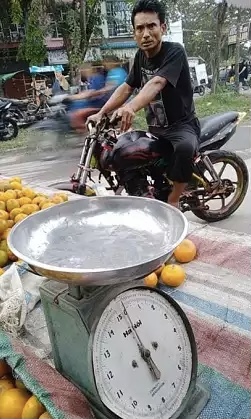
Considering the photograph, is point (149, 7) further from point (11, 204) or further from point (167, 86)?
point (11, 204)

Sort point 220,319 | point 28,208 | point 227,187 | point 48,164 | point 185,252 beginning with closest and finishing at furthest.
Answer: point 220,319
point 185,252
point 28,208
point 227,187
point 48,164

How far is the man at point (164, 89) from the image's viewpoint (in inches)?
79.0

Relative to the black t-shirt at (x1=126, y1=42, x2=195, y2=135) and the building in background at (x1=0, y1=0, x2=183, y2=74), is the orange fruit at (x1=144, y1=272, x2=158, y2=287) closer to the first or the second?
the black t-shirt at (x1=126, y1=42, x2=195, y2=135)

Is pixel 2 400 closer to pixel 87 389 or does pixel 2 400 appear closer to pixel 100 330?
pixel 87 389

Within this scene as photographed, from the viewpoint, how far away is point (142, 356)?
40.0 inches

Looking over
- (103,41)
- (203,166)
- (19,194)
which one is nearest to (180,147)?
(203,166)

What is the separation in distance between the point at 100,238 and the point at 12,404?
58 cm

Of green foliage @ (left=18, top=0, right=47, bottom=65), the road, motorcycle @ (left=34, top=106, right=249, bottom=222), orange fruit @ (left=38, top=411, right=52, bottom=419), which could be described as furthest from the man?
green foliage @ (left=18, top=0, right=47, bottom=65)

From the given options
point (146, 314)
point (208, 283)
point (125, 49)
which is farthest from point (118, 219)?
point (125, 49)

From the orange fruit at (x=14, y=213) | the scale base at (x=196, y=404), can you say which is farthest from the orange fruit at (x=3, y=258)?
the scale base at (x=196, y=404)

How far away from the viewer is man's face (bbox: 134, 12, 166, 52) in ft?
6.56

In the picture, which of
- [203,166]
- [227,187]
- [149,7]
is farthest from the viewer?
[227,187]

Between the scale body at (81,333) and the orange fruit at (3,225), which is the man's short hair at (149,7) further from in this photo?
the scale body at (81,333)

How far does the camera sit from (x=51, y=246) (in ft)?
3.81
